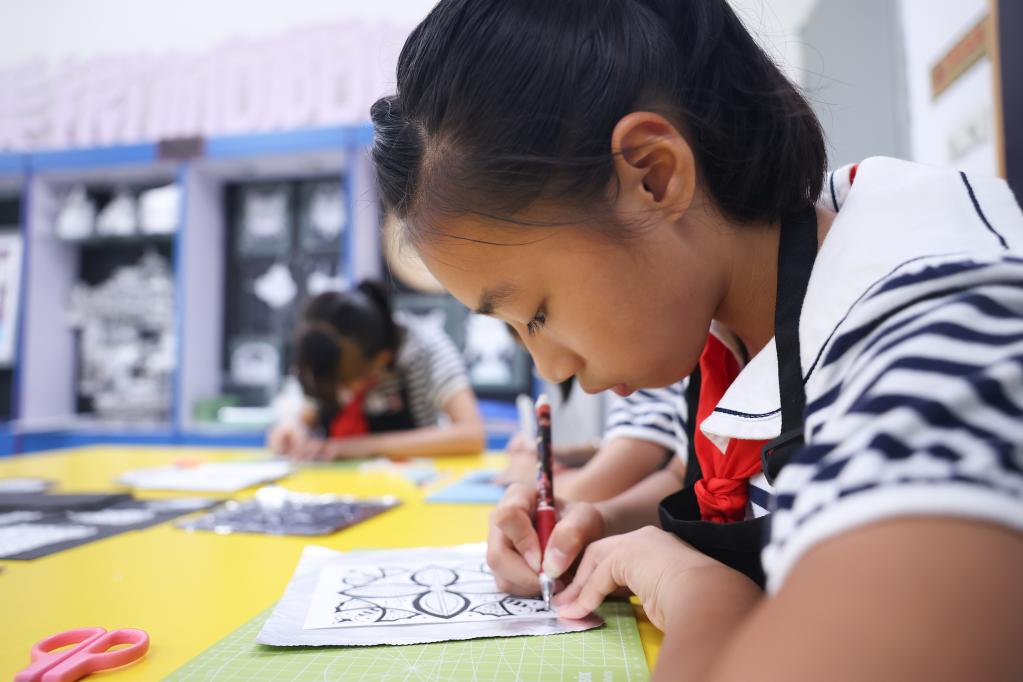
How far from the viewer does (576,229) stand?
469mm

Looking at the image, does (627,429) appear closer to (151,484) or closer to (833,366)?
(833,366)

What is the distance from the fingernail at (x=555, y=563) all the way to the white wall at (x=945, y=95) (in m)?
0.81

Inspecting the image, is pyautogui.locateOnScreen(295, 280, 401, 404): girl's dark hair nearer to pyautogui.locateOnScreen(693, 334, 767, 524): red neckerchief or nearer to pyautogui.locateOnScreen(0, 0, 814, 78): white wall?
pyautogui.locateOnScreen(693, 334, 767, 524): red neckerchief

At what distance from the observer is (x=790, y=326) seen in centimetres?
45

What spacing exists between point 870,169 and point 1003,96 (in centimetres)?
75

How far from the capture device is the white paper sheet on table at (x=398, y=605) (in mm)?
489

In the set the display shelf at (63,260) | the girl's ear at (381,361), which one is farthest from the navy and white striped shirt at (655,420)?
the display shelf at (63,260)

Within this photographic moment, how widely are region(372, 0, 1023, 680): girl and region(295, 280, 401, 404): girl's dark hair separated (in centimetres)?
111

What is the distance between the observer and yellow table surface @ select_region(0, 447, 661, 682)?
0.50m

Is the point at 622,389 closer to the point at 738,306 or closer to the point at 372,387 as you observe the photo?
the point at 738,306

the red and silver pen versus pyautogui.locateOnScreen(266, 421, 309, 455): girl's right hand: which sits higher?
the red and silver pen

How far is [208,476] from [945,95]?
57.8 inches

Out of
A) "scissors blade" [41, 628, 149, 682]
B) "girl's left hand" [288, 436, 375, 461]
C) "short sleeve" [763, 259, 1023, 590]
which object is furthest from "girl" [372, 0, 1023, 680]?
"girl's left hand" [288, 436, 375, 461]

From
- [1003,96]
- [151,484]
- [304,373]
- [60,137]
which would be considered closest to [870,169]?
[1003,96]
